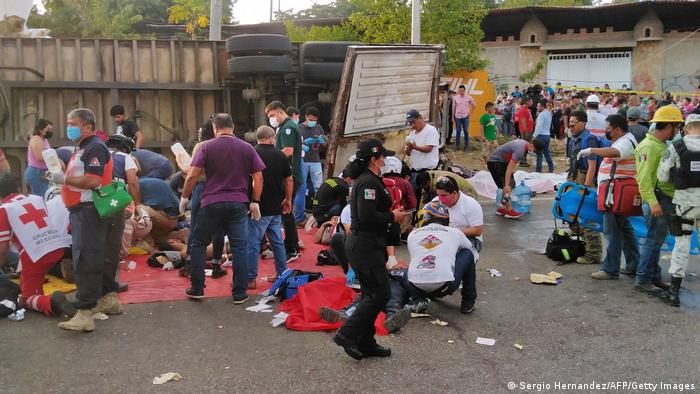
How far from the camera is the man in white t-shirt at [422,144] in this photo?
9.01m

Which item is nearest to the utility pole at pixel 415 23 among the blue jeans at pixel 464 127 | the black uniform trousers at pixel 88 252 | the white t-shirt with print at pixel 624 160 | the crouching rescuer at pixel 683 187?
the blue jeans at pixel 464 127

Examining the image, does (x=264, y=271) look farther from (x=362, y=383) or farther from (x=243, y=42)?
(x=243, y=42)

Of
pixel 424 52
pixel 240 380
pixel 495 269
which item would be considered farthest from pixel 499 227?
pixel 240 380

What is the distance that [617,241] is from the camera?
660 cm

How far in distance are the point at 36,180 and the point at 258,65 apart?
4.37 meters

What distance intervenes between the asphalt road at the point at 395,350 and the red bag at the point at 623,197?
798 millimetres

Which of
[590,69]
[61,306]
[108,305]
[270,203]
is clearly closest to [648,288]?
[270,203]

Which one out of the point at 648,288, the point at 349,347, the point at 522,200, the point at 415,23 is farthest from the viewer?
the point at 415,23

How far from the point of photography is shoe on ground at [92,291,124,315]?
5691 millimetres

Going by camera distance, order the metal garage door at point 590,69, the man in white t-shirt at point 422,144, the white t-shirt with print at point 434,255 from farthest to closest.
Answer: the metal garage door at point 590,69 → the man in white t-shirt at point 422,144 → the white t-shirt with print at point 434,255

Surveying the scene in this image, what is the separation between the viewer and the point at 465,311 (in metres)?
5.68

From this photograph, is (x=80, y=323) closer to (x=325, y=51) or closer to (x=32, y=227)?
(x=32, y=227)

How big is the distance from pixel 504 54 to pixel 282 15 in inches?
922

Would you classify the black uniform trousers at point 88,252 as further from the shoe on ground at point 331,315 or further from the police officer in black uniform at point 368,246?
the police officer in black uniform at point 368,246
